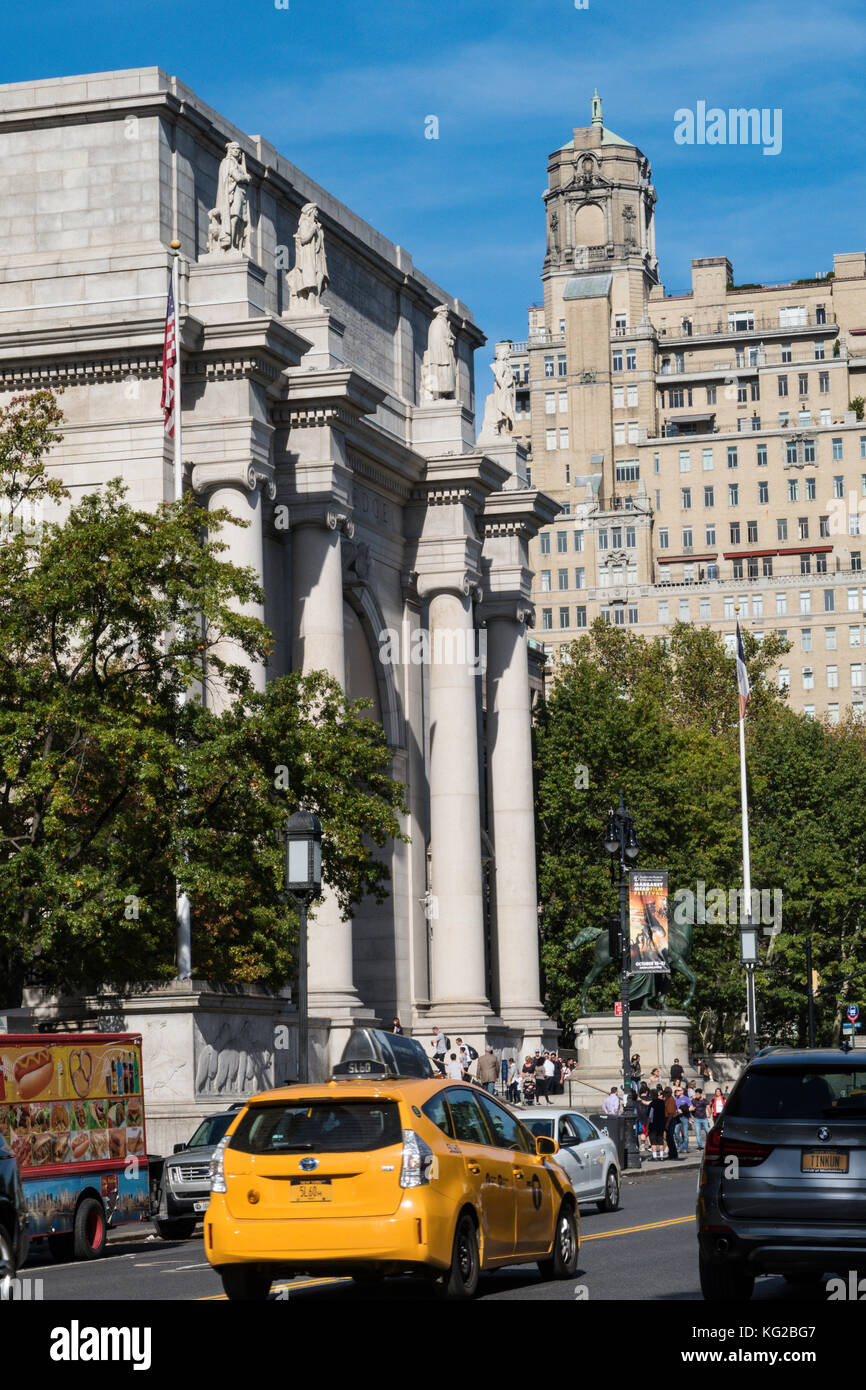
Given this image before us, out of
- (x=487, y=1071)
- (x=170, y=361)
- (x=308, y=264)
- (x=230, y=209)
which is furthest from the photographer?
(x=308, y=264)

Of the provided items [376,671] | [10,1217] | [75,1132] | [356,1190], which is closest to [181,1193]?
[75,1132]

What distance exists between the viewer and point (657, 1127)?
48438mm

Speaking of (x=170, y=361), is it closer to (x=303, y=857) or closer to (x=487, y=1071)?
(x=303, y=857)

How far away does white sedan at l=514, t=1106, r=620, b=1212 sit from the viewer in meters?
29.1

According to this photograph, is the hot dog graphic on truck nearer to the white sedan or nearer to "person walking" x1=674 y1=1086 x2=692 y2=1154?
the white sedan

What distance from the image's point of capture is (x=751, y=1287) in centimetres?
1552

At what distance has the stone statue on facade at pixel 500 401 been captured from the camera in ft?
221

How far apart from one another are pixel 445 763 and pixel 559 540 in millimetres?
96077

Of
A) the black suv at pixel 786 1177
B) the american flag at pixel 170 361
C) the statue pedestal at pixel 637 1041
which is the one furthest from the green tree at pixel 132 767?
the statue pedestal at pixel 637 1041

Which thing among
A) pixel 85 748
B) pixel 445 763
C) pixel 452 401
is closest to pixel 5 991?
pixel 85 748

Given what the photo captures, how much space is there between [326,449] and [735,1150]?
125ft

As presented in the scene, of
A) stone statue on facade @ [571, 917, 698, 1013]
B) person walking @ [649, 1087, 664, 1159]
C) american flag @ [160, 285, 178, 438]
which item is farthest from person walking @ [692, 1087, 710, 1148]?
american flag @ [160, 285, 178, 438]

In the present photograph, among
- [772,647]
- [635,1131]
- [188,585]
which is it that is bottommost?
[635,1131]
